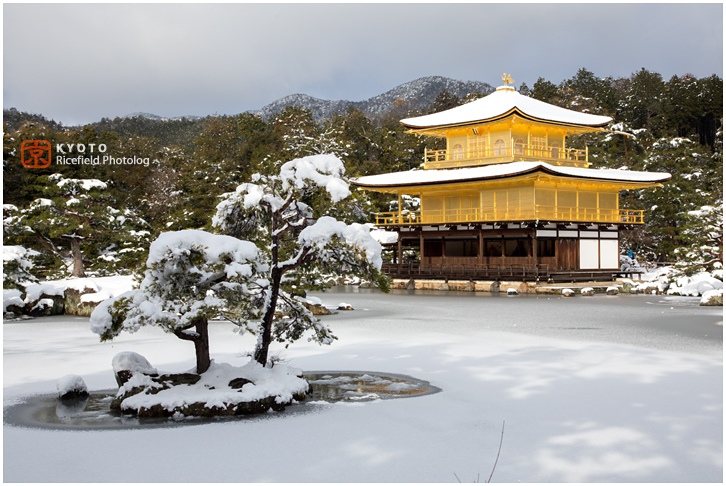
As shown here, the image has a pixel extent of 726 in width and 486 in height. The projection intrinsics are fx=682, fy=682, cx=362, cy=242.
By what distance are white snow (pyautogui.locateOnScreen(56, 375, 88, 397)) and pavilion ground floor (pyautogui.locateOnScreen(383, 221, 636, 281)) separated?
22.9 m

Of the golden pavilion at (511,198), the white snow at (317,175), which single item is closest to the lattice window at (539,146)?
the golden pavilion at (511,198)

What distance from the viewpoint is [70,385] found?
864 centimetres

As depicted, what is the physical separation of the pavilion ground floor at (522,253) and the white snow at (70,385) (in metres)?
22.9

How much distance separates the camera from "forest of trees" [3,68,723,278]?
24.9m

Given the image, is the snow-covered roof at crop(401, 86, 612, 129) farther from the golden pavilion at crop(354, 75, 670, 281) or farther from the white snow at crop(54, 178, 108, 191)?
the white snow at crop(54, 178, 108, 191)

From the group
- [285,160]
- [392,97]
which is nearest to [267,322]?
[285,160]

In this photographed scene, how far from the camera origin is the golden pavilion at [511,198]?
3031 cm

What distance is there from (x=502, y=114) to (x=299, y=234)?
24106mm

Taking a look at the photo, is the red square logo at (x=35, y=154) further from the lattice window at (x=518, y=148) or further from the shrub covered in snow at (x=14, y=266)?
the lattice window at (x=518, y=148)

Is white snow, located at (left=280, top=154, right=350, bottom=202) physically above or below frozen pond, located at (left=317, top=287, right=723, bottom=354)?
above

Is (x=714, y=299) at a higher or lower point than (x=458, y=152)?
lower

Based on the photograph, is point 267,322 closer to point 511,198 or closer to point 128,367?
point 128,367

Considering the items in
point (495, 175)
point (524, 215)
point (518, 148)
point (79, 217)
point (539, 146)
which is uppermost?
point (539, 146)

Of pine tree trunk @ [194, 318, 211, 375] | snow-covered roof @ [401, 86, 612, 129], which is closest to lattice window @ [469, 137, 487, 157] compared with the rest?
snow-covered roof @ [401, 86, 612, 129]
